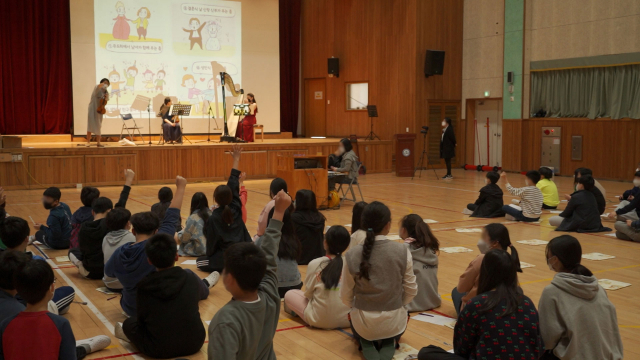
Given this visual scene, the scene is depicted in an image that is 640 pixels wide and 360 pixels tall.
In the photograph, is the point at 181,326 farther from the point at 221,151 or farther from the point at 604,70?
the point at 604,70

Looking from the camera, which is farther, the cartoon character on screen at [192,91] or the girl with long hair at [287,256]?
the cartoon character on screen at [192,91]

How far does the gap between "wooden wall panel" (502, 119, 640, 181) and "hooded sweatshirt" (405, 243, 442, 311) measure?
1178 centimetres

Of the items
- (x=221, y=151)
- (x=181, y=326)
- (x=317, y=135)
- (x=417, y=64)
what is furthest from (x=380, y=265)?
(x=317, y=135)

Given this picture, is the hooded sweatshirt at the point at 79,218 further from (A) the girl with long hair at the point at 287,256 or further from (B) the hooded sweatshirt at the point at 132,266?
(A) the girl with long hair at the point at 287,256

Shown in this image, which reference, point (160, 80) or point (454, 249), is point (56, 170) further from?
point (454, 249)

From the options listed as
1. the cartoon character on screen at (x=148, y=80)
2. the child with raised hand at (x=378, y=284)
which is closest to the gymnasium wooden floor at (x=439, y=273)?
the child with raised hand at (x=378, y=284)

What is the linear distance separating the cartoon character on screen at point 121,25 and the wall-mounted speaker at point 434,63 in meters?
8.53

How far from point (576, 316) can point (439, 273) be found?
10.4 feet

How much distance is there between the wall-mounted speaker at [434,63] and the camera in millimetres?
17812

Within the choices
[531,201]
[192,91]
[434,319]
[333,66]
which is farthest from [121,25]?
[434,319]

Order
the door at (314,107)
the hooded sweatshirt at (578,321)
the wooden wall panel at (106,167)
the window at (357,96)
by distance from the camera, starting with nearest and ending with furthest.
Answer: the hooded sweatshirt at (578,321) → the wooden wall panel at (106,167) → the window at (357,96) → the door at (314,107)

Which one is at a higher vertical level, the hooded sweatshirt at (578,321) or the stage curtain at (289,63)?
the stage curtain at (289,63)

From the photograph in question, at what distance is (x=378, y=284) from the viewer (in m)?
3.79

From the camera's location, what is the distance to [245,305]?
2.42 meters
